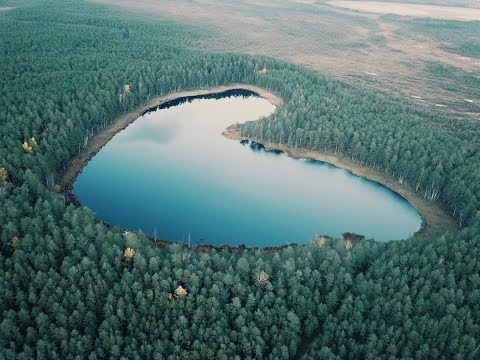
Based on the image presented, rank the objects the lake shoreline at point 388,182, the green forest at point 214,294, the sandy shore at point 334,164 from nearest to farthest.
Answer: the green forest at point 214,294 → the lake shoreline at point 388,182 → the sandy shore at point 334,164

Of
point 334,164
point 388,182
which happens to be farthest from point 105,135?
point 388,182

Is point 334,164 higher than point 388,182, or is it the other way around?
point 388,182

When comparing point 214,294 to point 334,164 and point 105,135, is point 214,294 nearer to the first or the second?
point 334,164

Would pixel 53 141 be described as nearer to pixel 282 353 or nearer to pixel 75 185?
pixel 75 185

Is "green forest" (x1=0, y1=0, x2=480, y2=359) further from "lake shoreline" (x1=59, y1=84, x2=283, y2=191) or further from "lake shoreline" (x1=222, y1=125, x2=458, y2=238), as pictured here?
"lake shoreline" (x1=59, y1=84, x2=283, y2=191)

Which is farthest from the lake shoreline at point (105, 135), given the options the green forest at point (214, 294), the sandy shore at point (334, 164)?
the green forest at point (214, 294)

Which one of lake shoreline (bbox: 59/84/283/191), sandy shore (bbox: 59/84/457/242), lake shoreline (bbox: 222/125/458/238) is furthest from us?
lake shoreline (bbox: 59/84/283/191)

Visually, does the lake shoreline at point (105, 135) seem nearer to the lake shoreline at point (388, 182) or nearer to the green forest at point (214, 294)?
the green forest at point (214, 294)

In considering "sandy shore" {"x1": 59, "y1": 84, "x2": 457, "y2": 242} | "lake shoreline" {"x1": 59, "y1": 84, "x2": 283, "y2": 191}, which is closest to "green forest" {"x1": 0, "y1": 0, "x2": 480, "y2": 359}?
"sandy shore" {"x1": 59, "y1": 84, "x2": 457, "y2": 242}

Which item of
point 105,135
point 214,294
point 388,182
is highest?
point 388,182
